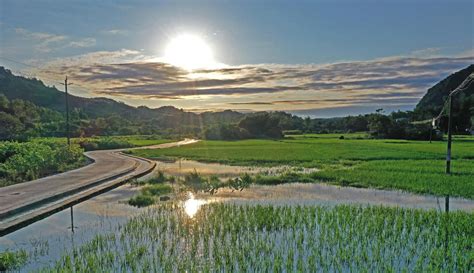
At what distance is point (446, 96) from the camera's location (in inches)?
2434

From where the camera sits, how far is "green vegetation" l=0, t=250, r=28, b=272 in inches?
265

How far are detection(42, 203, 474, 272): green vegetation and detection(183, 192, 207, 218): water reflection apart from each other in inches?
11.3

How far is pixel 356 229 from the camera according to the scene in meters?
8.92

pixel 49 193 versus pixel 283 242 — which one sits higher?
pixel 49 193

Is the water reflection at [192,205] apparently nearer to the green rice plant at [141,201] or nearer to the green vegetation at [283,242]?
Answer: the green vegetation at [283,242]

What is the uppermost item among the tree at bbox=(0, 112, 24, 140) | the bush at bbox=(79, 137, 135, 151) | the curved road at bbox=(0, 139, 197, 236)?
the tree at bbox=(0, 112, 24, 140)

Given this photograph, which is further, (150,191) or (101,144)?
(101,144)

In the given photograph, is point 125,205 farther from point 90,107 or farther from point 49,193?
point 90,107

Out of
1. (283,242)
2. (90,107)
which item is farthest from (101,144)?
(90,107)

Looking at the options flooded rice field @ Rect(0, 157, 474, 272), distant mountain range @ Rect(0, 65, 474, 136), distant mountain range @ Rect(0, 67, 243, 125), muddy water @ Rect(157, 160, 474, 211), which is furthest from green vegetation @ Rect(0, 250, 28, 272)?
distant mountain range @ Rect(0, 67, 243, 125)

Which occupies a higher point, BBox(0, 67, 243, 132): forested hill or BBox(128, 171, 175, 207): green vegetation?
BBox(0, 67, 243, 132): forested hill

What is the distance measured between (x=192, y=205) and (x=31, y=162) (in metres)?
9.44

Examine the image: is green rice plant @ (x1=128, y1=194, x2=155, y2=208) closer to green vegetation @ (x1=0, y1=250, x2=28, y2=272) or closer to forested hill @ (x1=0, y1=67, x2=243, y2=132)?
green vegetation @ (x1=0, y1=250, x2=28, y2=272)

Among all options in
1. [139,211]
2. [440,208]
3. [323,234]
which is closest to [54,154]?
[139,211]
